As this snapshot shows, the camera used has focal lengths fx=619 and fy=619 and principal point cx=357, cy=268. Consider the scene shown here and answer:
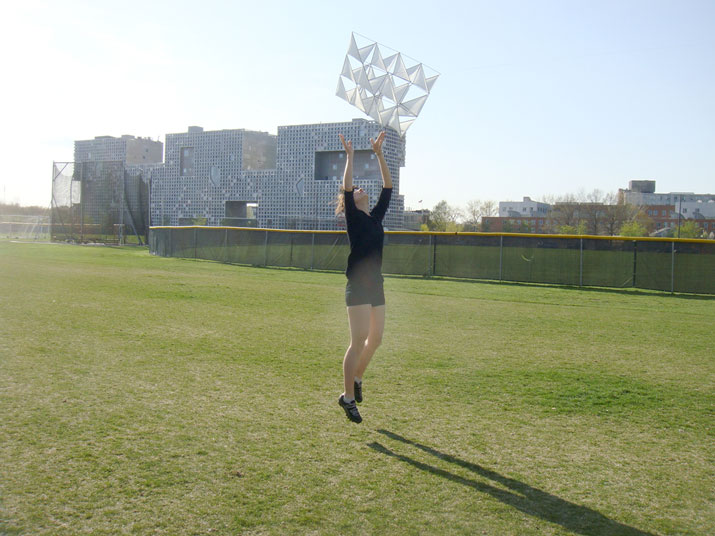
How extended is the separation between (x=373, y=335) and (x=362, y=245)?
76cm

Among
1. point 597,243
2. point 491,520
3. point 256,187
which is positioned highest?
point 256,187

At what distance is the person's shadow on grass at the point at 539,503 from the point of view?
10.5ft

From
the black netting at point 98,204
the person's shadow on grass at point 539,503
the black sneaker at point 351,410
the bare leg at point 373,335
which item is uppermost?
the black netting at point 98,204

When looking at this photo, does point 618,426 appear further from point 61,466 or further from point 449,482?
point 61,466

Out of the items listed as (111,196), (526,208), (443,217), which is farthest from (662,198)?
(111,196)

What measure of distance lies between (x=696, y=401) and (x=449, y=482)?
11.1 feet

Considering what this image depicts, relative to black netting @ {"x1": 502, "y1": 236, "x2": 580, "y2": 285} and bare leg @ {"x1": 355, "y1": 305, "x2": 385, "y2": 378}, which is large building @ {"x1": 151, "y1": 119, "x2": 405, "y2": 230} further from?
bare leg @ {"x1": 355, "y1": 305, "x2": 385, "y2": 378}

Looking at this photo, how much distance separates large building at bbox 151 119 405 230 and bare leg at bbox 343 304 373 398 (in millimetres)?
107474

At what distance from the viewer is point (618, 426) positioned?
197 inches

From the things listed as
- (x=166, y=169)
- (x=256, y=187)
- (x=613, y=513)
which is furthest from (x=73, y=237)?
(x=166, y=169)

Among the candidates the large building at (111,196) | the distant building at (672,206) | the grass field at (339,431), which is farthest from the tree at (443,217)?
the grass field at (339,431)

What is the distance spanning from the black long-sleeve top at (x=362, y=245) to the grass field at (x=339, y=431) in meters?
1.19

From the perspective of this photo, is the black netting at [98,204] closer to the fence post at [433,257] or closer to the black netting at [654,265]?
the fence post at [433,257]

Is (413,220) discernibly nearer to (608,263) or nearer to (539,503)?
(608,263)
